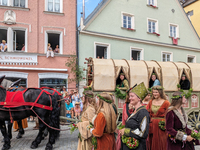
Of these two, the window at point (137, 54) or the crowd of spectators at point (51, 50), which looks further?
the window at point (137, 54)

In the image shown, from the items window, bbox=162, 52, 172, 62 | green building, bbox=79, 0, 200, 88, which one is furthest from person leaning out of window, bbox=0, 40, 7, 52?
window, bbox=162, 52, 172, 62

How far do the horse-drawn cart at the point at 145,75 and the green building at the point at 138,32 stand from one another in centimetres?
602

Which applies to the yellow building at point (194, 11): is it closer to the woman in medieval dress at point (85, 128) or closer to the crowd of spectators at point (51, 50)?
the crowd of spectators at point (51, 50)

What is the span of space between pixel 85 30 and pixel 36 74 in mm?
4411

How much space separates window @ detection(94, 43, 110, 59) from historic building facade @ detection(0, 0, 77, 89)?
2068 millimetres

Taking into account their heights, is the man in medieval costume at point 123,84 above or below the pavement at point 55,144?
above

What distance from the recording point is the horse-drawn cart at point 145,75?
266 inches

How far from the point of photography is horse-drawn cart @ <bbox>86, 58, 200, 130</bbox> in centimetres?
675

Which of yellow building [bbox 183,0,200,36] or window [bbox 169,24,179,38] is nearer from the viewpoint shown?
window [bbox 169,24,179,38]

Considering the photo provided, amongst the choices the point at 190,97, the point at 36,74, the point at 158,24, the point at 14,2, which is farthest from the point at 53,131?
the point at 158,24

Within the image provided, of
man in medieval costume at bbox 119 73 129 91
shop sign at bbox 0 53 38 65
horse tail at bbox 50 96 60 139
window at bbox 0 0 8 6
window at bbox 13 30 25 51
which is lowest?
horse tail at bbox 50 96 60 139

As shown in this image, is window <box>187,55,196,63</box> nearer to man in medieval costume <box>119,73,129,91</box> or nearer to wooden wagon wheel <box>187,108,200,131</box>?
wooden wagon wheel <box>187,108,200,131</box>

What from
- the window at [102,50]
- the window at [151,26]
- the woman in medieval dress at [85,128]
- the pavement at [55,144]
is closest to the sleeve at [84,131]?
the woman in medieval dress at [85,128]

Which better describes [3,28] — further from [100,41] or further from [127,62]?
[127,62]
